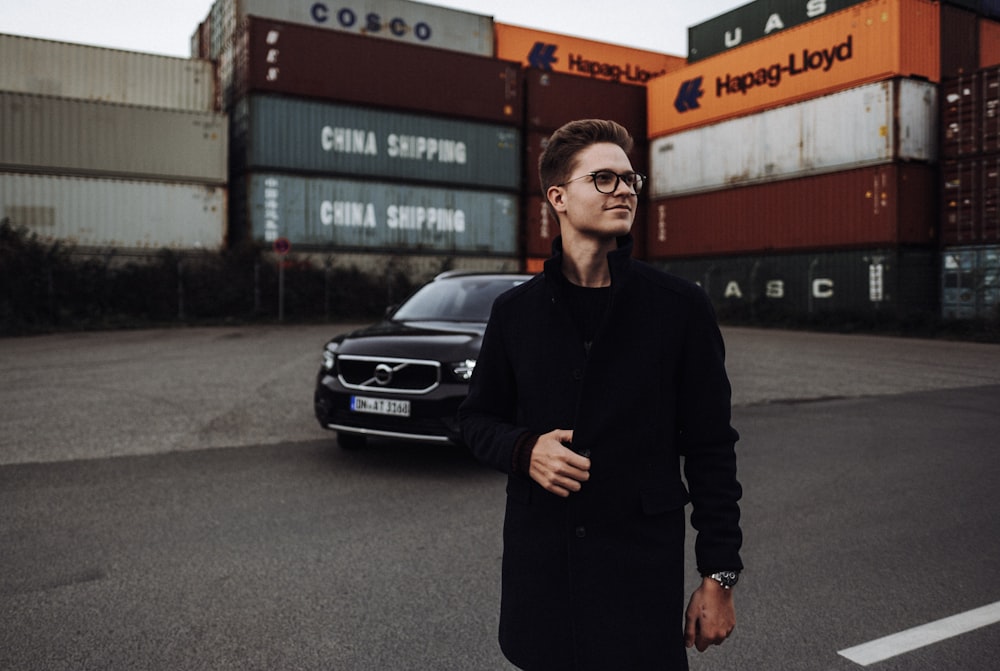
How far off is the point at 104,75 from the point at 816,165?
21725 millimetres

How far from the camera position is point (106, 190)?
23.8 m

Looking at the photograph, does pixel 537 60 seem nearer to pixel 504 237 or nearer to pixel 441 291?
pixel 504 237

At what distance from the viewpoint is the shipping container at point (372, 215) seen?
2525 cm

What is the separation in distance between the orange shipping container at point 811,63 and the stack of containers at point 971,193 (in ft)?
4.93

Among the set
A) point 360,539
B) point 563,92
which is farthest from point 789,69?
point 360,539

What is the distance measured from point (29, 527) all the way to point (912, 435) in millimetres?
7099

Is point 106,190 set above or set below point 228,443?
above

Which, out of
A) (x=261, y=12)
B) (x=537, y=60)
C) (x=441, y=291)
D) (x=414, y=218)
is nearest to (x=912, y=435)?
(x=441, y=291)

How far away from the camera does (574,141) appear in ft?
5.77

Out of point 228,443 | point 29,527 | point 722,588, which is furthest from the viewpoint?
point 228,443

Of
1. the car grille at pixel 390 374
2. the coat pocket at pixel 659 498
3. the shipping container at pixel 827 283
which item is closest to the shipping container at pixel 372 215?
the shipping container at pixel 827 283

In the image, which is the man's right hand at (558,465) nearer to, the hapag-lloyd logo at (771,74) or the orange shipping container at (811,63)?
the orange shipping container at (811,63)

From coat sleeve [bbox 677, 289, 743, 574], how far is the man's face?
0.80 feet

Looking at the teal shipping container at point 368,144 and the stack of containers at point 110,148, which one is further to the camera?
the teal shipping container at point 368,144
